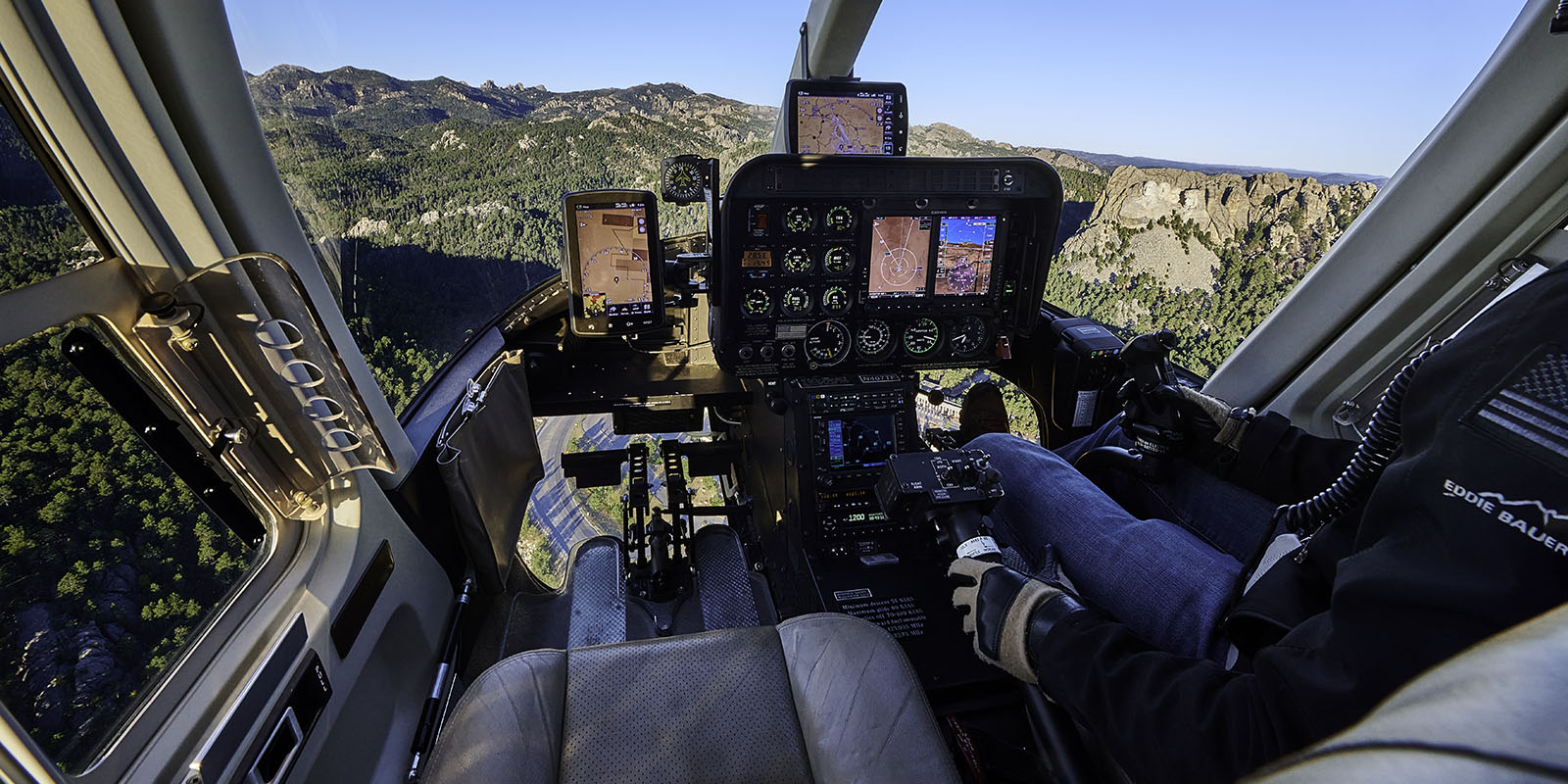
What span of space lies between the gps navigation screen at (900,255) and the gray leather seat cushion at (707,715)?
1537 millimetres

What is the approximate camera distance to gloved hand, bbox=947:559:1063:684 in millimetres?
1188

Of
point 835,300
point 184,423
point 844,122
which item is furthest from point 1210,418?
point 184,423

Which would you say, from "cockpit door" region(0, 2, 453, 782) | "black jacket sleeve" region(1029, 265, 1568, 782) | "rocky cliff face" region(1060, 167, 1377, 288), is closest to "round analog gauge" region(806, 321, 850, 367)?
"rocky cliff face" region(1060, 167, 1377, 288)

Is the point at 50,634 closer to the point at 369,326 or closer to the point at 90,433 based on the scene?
the point at 90,433

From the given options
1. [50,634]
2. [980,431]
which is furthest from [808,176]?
[50,634]

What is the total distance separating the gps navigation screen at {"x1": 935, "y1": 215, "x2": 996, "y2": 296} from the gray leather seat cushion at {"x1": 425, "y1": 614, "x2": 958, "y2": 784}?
63.5 inches

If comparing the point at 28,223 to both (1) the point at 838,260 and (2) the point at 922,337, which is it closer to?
(1) the point at 838,260

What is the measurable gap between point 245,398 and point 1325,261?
267 centimetres

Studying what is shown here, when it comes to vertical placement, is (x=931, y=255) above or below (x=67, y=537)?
above

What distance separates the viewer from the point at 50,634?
0.86 metres

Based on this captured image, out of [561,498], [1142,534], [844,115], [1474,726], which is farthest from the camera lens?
[561,498]

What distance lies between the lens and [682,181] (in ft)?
9.05

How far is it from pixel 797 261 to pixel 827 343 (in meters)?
0.37

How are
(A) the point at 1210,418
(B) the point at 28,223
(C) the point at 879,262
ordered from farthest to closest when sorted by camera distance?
(C) the point at 879,262 → (A) the point at 1210,418 → (B) the point at 28,223
